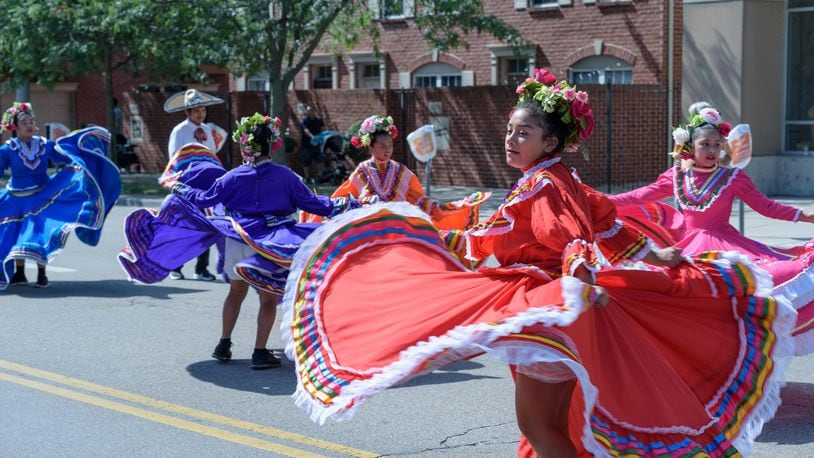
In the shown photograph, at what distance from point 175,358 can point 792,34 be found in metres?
15.7

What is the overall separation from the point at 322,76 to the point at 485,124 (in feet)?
35.4

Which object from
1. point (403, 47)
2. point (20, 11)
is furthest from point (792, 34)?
point (20, 11)

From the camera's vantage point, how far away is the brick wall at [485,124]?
22109mm

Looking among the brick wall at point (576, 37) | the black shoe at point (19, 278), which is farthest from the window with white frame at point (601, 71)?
the black shoe at point (19, 278)

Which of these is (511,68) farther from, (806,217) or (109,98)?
(806,217)

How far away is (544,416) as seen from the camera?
4438 millimetres

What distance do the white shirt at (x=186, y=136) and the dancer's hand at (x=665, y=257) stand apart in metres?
7.50

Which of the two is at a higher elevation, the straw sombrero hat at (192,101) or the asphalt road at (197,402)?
the straw sombrero hat at (192,101)

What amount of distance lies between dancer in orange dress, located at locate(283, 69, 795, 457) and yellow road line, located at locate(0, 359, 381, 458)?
107 cm

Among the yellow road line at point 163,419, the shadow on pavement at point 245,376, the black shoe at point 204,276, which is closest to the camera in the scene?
the yellow road line at point 163,419

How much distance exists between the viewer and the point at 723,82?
66.4ft

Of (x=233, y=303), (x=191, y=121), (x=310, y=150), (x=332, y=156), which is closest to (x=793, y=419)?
(x=233, y=303)

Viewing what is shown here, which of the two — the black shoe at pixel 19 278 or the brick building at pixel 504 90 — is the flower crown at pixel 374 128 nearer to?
the black shoe at pixel 19 278

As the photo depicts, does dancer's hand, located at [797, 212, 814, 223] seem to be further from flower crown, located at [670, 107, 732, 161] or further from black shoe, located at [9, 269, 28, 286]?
black shoe, located at [9, 269, 28, 286]
